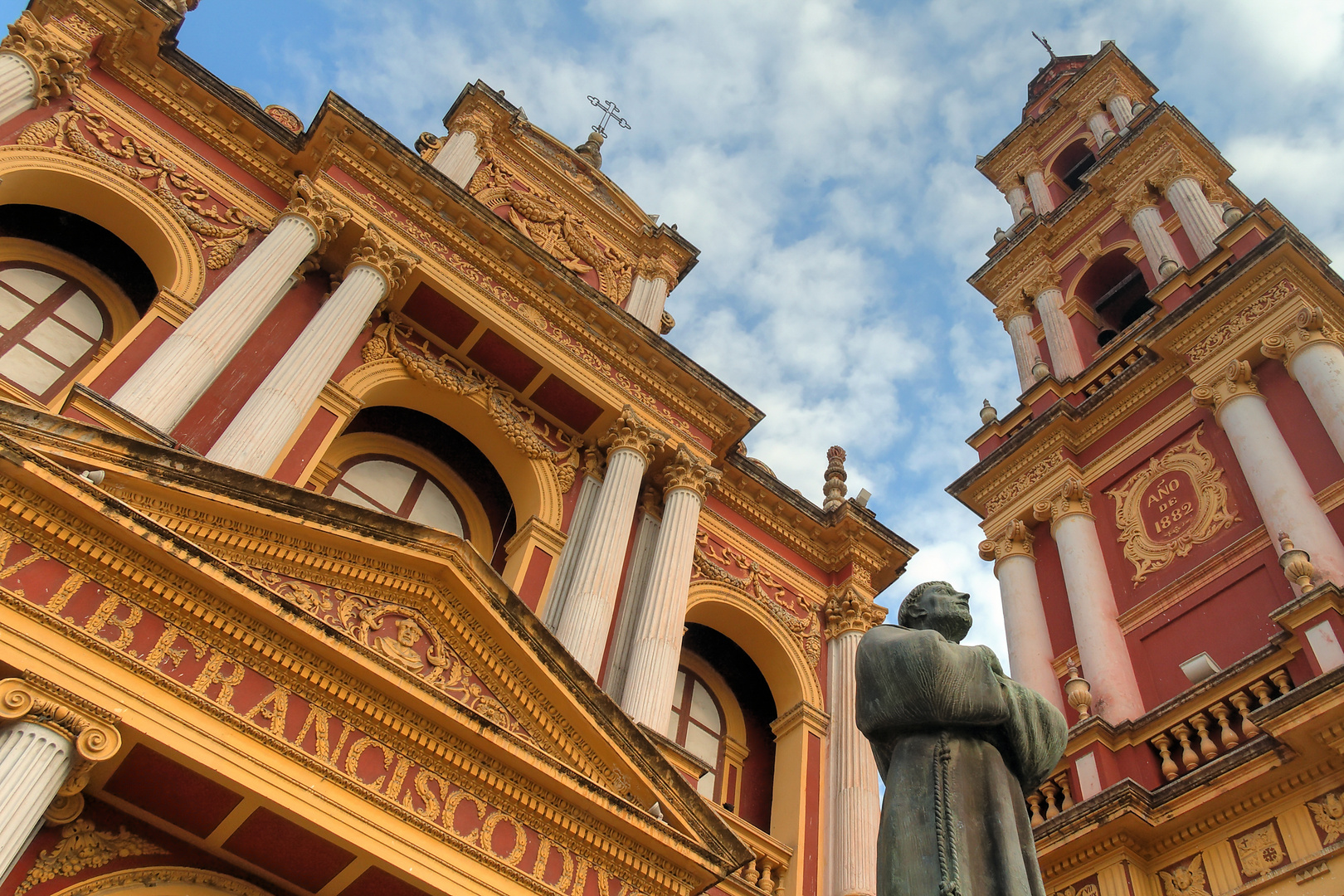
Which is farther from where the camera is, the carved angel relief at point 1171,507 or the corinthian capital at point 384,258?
the carved angel relief at point 1171,507

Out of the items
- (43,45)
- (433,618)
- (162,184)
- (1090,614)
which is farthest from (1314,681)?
(43,45)

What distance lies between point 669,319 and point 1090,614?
23.1 feet

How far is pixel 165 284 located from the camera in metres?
10.7

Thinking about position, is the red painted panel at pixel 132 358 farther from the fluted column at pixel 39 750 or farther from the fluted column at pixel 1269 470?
the fluted column at pixel 1269 470

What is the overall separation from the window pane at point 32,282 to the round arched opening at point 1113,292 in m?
15.1

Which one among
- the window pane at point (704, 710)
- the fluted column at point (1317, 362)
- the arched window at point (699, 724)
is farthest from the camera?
the window pane at point (704, 710)

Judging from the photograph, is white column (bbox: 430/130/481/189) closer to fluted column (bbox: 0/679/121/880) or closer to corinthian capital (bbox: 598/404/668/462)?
corinthian capital (bbox: 598/404/668/462)

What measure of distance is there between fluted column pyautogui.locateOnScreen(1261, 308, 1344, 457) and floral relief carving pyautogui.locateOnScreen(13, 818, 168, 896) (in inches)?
444

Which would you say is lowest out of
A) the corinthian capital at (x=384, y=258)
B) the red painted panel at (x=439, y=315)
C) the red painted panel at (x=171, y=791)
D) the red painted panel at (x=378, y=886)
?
the red painted panel at (x=378, y=886)

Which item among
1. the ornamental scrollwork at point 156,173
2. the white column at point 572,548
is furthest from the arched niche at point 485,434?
the ornamental scrollwork at point 156,173

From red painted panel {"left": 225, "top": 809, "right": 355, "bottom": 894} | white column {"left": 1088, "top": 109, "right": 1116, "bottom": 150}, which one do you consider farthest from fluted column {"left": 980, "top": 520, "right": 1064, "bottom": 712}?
white column {"left": 1088, "top": 109, "right": 1116, "bottom": 150}

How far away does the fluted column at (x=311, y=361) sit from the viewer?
29.8 feet

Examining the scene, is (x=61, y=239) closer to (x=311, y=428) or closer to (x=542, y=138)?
(x=311, y=428)

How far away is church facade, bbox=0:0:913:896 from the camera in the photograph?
6.24 meters
